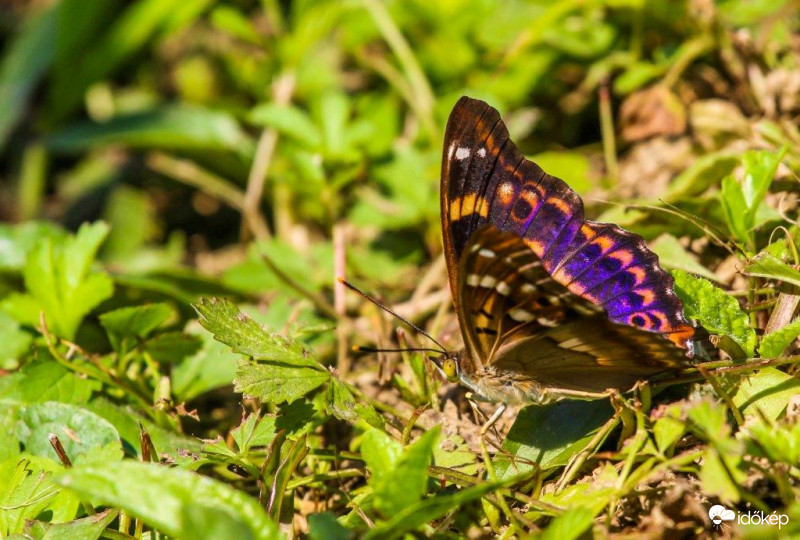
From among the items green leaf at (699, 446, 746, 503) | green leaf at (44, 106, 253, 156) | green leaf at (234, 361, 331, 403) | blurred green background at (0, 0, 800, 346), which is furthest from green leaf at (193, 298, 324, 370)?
green leaf at (44, 106, 253, 156)

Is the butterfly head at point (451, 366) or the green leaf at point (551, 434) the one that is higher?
the butterfly head at point (451, 366)

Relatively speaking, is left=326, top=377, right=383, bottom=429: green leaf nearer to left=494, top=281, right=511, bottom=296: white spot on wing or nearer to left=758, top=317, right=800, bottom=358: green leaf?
left=494, top=281, right=511, bottom=296: white spot on wing

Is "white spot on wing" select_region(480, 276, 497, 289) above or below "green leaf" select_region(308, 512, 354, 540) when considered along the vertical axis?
above

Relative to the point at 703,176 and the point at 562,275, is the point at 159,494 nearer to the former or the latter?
the point at 562,275

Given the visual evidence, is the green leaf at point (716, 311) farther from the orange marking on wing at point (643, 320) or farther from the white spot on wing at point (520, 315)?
the white spot on wing at point (520, 315)

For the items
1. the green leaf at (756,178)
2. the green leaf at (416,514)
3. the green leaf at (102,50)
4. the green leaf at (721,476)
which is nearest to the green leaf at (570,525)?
the green leaf at (416,514)
